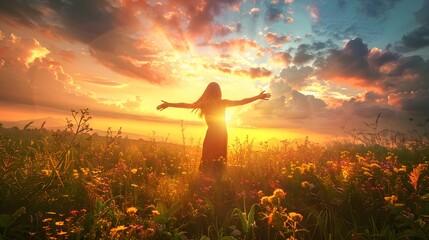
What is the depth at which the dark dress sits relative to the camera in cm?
764

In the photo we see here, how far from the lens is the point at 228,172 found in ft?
22.5

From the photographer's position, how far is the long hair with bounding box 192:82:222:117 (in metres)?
8.23

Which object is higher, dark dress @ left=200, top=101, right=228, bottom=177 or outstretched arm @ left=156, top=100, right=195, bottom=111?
outstretched arm @ left=156, top=100, right=195, bottom=111

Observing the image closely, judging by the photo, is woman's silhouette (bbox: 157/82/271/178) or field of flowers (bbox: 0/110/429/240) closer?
field of flowers (bbox: 0/110/429/240)

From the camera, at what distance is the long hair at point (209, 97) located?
27.0 feet

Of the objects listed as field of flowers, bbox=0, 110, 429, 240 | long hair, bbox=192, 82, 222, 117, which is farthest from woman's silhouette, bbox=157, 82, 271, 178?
field of flowers, bbox=0, 110, 429, 240

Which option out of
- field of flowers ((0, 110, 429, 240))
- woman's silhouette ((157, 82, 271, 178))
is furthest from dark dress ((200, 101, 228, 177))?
field of flowers ((0, 110, 429, 240))

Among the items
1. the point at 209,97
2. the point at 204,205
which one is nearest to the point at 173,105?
the point at 209,97

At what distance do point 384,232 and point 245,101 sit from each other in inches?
220

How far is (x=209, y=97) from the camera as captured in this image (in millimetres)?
8250

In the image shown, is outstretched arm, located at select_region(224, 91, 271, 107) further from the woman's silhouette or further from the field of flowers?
the field of flowers

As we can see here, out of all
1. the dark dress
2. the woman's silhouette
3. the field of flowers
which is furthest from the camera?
the woman's silhouette

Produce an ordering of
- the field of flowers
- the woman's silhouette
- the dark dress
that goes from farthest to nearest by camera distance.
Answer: the woman's silhouette
the dark dress
the field of flowers

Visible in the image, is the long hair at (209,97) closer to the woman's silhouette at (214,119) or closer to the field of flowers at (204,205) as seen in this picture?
the woman's silhouette at (214,119)
